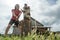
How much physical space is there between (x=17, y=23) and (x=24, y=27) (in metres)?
0.74

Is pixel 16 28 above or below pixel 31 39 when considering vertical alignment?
below

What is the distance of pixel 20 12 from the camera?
8.32 m

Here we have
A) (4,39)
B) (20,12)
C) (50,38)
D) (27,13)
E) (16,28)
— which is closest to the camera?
(50,38)

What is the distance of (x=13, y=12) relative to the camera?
8.45 metres

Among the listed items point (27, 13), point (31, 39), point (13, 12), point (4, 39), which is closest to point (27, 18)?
point (27, 13)

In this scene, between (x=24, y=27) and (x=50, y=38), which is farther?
(x=24, y=27)

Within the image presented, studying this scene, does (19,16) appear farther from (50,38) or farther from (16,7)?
(50,38)

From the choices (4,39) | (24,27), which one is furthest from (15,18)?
(4,39)

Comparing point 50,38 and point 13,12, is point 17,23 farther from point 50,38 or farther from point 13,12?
point 50,38

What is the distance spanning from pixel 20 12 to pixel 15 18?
0.41 m

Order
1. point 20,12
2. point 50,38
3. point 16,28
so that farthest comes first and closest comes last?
point 16,28 < point 20,12 < point 50,38

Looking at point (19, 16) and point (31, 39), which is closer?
point (31, 39)

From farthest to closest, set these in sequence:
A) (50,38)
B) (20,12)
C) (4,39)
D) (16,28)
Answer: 1. (16,28)
2. (20,12)
3. (4,39)
4. (50,38)

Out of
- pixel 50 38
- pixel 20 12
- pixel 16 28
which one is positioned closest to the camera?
pixel 50 38
